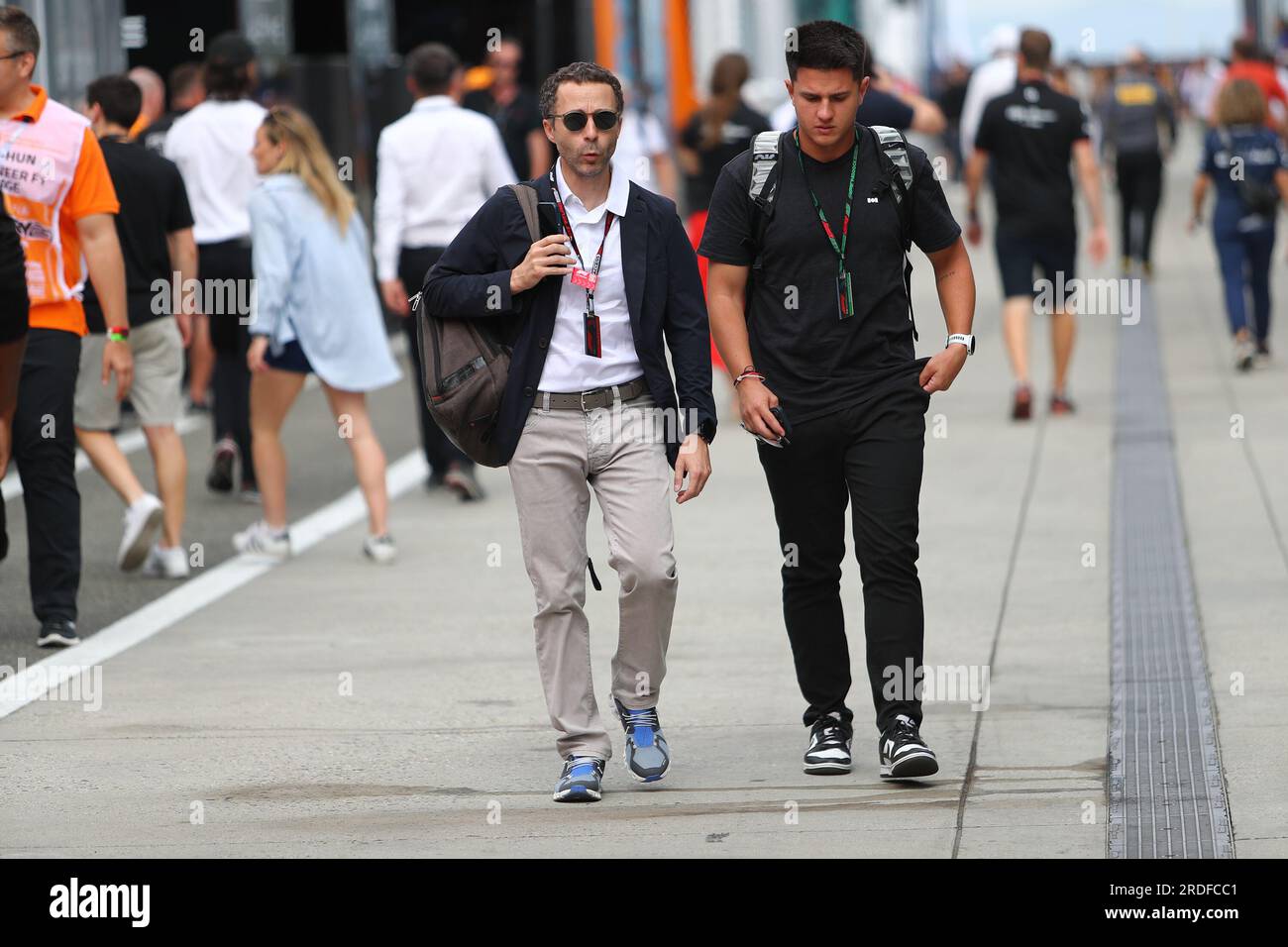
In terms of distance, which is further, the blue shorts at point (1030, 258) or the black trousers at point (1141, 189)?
the black trousers at point (1141, 189)

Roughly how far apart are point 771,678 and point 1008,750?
1.15m

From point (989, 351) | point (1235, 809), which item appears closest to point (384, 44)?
point (989, 351)

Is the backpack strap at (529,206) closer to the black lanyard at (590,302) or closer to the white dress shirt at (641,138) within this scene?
the black lanyard at (590,302)

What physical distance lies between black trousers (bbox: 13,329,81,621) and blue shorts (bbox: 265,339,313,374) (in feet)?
5.01

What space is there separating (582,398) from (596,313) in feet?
0.68

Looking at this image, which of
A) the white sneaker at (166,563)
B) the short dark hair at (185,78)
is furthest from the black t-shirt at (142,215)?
the short dark hair at (185,78)

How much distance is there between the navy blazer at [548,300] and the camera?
17.3ft

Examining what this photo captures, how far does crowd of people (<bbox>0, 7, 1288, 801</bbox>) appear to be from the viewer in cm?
533

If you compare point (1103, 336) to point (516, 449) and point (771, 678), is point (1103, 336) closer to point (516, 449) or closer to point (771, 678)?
point (771, 678)

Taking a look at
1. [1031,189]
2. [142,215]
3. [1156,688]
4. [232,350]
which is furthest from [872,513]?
[1031,189]

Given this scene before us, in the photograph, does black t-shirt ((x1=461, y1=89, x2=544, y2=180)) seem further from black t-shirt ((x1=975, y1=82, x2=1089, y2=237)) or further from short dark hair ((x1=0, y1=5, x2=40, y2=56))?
short dark hair ((x1=0, y1=5, x2=40, y2=56))

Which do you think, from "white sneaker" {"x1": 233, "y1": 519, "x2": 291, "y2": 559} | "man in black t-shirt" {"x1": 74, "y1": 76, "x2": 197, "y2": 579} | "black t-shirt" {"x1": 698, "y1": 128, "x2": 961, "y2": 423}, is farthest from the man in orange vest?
"black t-shirt" {"x1": 698, "y1": 128, "x2": 961, "y2": 423}

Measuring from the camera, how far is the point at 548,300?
5293 millimetres

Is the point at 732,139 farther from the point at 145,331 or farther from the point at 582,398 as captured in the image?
the point at 582,398
